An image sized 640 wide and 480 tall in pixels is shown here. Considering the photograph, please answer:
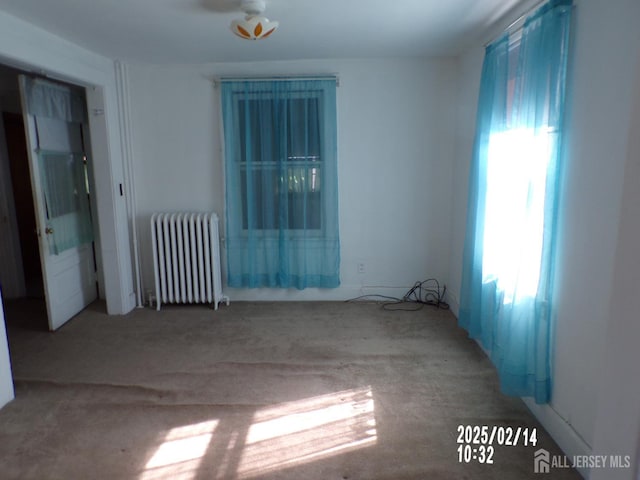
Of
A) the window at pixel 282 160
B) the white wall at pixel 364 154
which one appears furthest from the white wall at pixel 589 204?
the window at pixel 282 160

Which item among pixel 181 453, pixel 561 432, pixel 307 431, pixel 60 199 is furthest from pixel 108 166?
pixel 561 432

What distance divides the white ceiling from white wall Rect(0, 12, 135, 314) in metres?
0.13

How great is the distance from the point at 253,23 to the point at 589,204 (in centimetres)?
212

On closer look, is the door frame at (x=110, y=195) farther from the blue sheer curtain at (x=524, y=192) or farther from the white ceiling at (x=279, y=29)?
the blue sheer curtain at (x=524, y=192)

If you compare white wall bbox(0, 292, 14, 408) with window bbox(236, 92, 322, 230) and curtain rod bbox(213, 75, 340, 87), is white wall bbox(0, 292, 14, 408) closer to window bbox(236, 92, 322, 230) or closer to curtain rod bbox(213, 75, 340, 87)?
window bbox(236, 92, 322, 230)

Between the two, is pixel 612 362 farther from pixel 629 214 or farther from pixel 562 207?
pixel 562 207

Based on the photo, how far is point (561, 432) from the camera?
6.73 ft

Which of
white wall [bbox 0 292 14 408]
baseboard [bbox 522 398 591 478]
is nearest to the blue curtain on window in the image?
white wall [bbox 0 292 14 408]

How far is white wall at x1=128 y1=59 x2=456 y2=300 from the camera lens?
12.8 feet

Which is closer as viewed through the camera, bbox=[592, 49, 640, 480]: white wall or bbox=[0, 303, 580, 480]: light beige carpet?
bbox=[592, 49, 640, 480]: white wall

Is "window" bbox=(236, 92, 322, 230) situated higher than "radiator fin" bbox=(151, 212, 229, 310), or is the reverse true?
"window" bbox=(236, 92, 322, 230)

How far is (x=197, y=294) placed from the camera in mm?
4066

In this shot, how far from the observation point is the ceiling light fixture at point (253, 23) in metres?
2.38

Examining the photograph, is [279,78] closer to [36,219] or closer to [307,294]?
[307,294]
